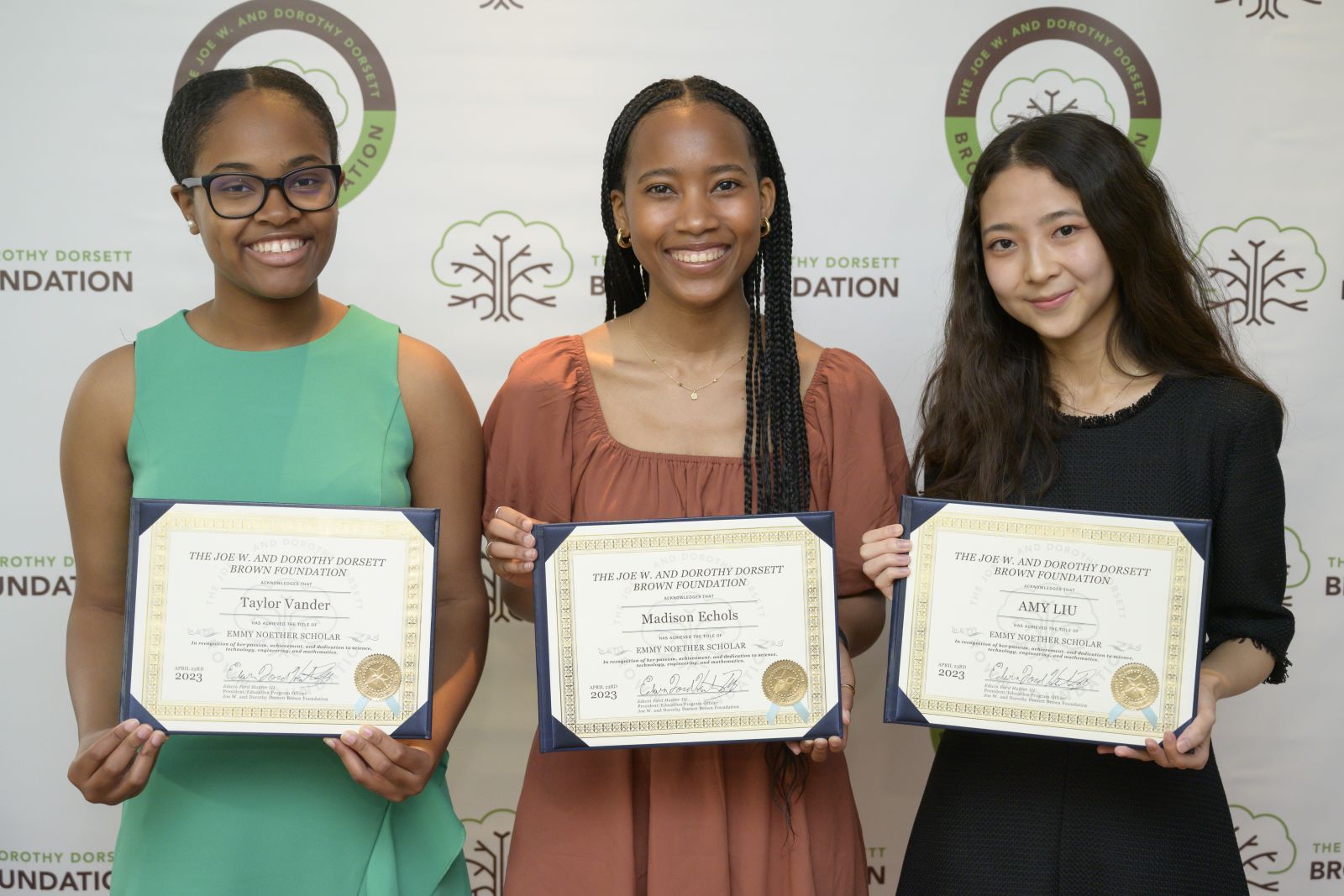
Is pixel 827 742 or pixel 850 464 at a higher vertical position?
pixel 850 464

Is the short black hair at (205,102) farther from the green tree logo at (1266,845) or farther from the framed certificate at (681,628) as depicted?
the green tree logo at (1266,845)

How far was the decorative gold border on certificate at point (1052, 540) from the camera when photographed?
4.81 ft

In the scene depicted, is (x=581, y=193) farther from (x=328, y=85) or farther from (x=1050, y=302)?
(x=1050, y=302)

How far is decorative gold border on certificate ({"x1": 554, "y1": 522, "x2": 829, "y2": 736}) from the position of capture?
1.50 meters

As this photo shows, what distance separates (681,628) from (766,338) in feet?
1.80

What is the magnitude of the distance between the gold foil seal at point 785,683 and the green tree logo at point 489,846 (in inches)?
57.9

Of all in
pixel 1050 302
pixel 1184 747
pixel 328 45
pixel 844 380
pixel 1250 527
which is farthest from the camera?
pixel 328 45

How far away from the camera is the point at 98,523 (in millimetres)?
1636

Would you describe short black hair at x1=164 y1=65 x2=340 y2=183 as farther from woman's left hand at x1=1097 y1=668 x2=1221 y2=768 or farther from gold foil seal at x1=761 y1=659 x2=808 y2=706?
woman's left hand at x1=1097 y1=668 x2=1221 y2=768

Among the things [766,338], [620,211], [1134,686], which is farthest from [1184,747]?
[620,211]

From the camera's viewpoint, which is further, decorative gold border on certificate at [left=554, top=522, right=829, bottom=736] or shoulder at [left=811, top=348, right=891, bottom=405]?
shoulder at [left=811, top=348, right=891, bottom=405]

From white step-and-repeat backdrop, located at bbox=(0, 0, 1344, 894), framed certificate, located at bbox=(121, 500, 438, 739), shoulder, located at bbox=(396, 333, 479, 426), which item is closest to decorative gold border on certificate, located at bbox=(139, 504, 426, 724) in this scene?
framed certificate, located at bbox=(121, 500, 438, 739)

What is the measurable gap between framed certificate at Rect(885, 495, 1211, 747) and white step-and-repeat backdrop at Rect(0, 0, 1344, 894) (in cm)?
122

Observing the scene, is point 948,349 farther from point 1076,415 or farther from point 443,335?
point 443,335
